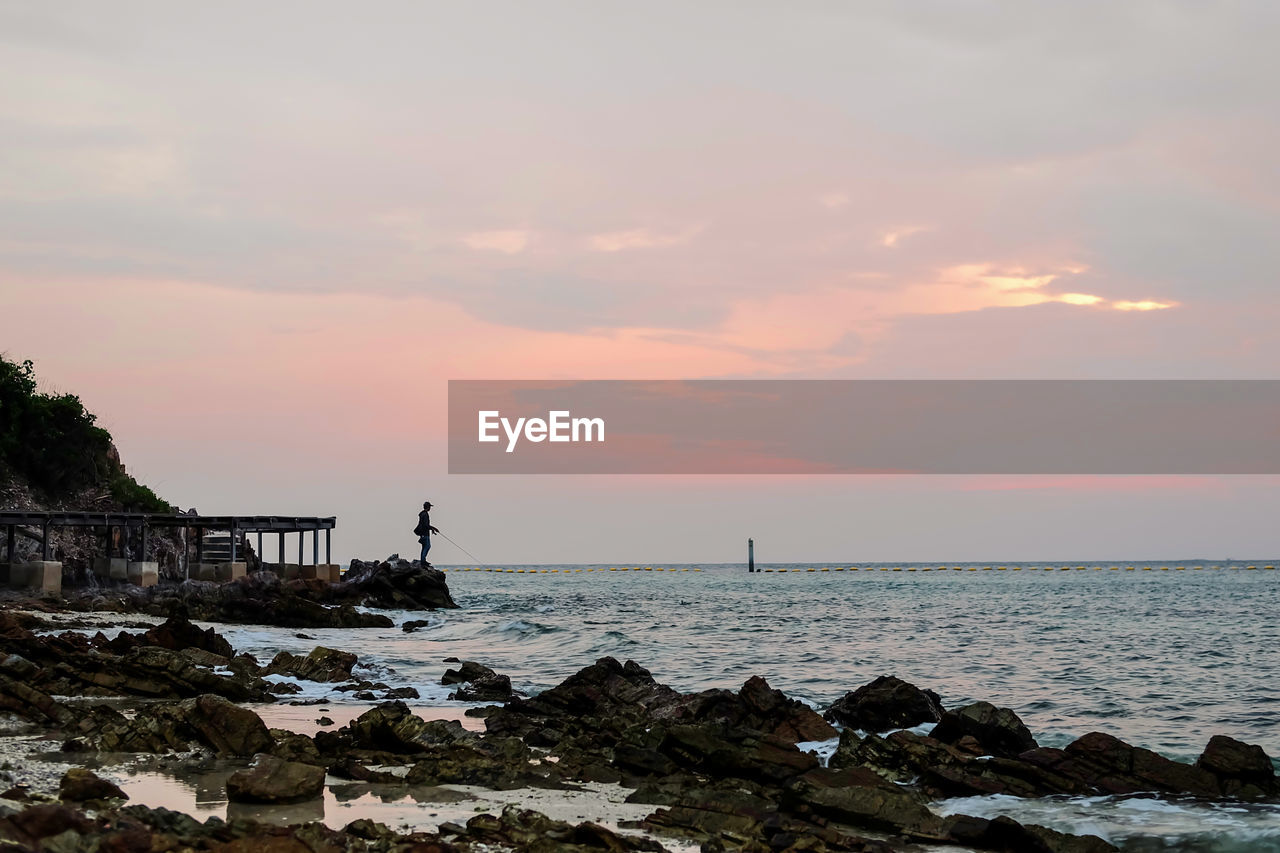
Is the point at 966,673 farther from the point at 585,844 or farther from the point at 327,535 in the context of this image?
the point at 327,535

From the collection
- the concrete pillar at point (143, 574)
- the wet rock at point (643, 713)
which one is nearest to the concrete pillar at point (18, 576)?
the concrete pillar at point (143, 574)

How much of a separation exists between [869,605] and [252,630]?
32591 mm

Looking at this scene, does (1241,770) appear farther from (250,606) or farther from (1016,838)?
(250,606)

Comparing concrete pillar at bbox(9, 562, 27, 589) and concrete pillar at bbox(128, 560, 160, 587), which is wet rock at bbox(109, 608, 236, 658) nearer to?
concrete pillar at bbox(9, 562, 27, 589)

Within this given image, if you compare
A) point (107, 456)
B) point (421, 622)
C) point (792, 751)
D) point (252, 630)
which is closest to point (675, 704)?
point (792, 751)

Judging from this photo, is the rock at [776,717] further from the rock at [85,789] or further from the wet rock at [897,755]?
the rock at [85,789]

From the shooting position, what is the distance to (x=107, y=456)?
54438mm

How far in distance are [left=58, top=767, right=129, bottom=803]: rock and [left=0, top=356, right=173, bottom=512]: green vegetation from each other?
44405 mm

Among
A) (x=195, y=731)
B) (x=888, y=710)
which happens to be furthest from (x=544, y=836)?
(x=888, y=710)

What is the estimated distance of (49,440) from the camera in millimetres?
50562

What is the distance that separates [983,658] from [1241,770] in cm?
1616

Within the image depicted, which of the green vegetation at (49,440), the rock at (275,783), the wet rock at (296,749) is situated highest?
the green vegetation at (49,440)

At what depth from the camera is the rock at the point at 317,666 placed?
67.9 ft

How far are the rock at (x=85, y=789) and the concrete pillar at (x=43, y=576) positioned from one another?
29.8m
